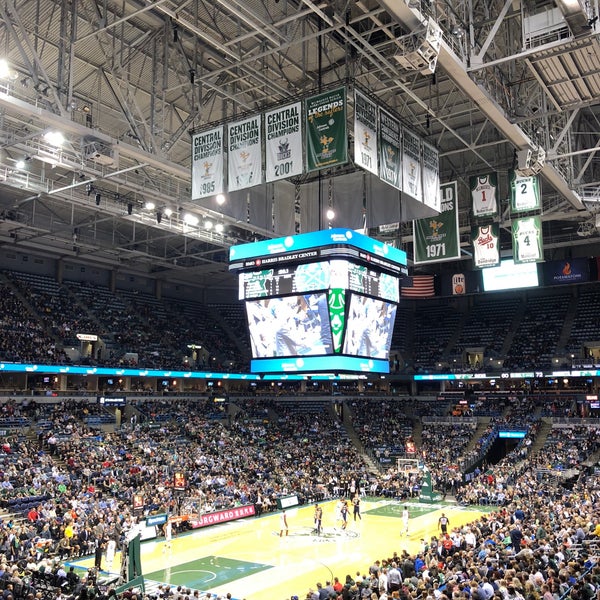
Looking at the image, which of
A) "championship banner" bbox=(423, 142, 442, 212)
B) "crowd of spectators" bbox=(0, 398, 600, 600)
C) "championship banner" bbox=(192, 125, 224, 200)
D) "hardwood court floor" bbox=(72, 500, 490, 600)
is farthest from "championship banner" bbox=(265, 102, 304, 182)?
"hardwood court floor" bbox=(72, 500, 490, 600)

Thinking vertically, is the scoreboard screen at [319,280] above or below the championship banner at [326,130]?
below

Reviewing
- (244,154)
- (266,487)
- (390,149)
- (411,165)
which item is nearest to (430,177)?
(411,165)

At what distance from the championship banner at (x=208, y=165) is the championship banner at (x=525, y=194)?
388 inches

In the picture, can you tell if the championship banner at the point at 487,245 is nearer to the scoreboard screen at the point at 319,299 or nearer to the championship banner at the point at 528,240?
the championship banner at the point at 528,240

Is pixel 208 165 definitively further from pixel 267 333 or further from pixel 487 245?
pixel 487 245

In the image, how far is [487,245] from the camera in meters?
24.8

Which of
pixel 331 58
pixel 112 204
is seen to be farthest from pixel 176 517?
pixel 331 58

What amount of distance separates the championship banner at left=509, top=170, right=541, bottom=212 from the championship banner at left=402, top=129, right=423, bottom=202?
469 centimetres

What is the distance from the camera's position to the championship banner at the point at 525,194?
2112 centimetres

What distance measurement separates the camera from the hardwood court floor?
Answer: 17859mm

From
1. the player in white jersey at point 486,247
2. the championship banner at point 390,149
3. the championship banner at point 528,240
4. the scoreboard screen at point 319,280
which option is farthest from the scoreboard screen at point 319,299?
the player in white jersey at point 486,247

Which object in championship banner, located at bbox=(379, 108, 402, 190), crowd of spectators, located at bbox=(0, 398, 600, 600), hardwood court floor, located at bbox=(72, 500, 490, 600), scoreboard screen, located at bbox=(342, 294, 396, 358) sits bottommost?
hardwood court floor, located at bbox=(72, 500, 490, 600)

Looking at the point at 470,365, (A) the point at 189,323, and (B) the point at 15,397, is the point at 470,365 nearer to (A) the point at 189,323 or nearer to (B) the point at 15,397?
(A) the point at 189,323

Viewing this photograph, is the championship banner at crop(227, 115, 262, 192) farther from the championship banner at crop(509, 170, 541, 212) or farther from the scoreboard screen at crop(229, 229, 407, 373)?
the championship banner at crop(509, 170, 541, 212)
